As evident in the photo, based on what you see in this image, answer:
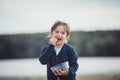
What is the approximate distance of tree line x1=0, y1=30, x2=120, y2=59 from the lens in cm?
179

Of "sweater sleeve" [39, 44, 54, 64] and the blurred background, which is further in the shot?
the blurred background

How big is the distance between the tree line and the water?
32 mm

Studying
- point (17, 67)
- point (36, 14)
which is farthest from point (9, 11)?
point (17, 67)

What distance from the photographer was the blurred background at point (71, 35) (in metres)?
1.79

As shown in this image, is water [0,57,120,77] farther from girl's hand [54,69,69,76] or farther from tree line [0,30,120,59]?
girl's hand [54,69,69,76]

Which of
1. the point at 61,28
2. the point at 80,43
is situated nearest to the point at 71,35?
the point at 80,43

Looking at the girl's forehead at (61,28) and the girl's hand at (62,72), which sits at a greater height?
the girl's forehead at (61,28)

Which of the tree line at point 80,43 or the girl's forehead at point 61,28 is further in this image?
the tree line at point 80,43

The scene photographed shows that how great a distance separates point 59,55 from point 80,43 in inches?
11.9

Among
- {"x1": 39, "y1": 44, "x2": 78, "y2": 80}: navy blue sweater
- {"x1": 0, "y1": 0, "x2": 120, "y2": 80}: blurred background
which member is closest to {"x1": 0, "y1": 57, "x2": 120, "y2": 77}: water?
{"x1": 0, "y1": 0, "x2": 120, "y2": 80}: blurred background

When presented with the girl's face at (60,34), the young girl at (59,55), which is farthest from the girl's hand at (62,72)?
the girl's face at (60,34)

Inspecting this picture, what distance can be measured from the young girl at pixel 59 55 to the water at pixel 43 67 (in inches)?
9.6

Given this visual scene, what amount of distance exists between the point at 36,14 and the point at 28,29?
10 centimetres

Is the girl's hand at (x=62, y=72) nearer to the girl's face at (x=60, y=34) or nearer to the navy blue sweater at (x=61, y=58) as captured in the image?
the navy blue sweater at (x=61, y=58)
